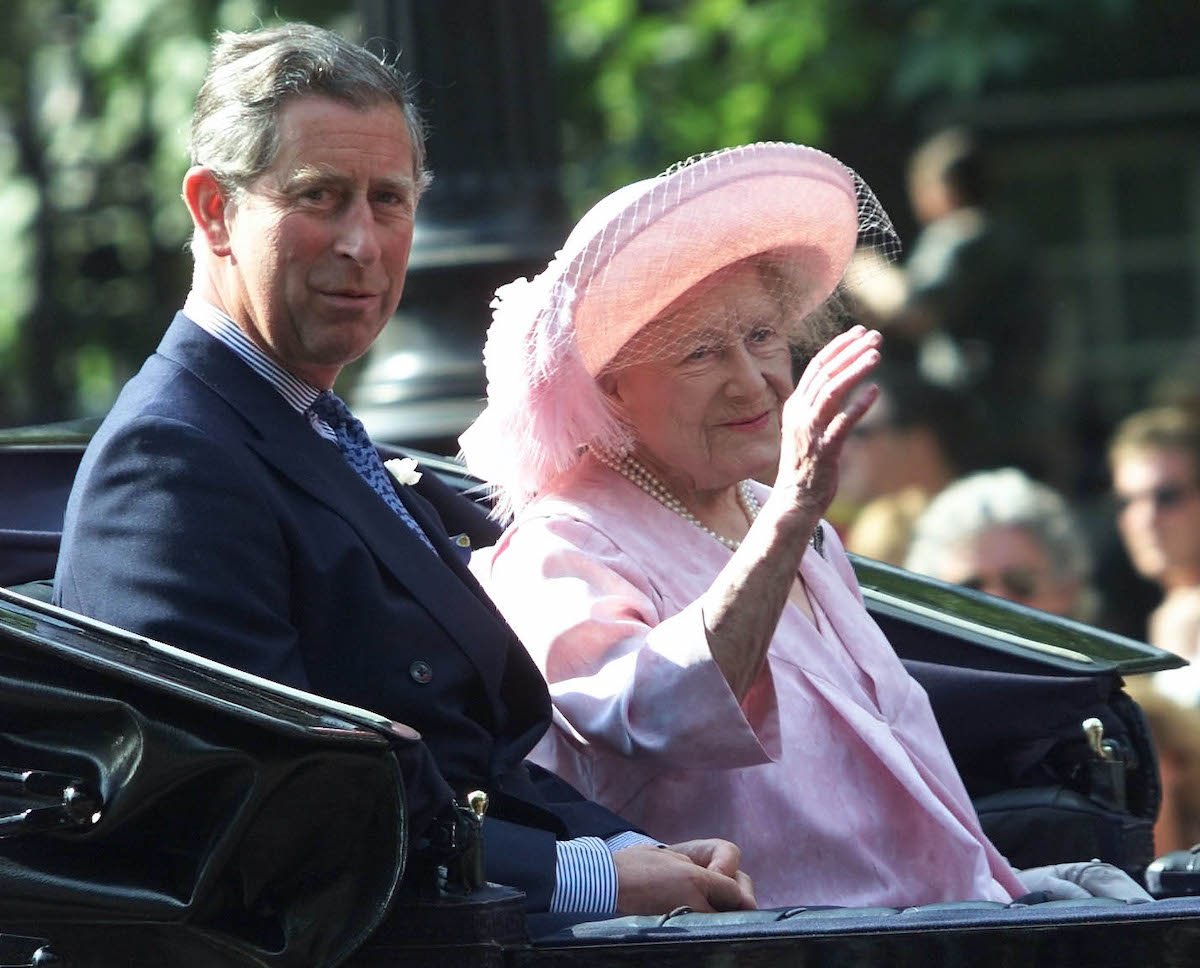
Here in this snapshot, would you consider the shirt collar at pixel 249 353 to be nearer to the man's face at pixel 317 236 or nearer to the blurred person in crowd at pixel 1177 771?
the man's face at pixel 317 236

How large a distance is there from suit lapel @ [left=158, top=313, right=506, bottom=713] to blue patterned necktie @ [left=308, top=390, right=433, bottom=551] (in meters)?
0.09

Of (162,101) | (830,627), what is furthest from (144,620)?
(162,101)

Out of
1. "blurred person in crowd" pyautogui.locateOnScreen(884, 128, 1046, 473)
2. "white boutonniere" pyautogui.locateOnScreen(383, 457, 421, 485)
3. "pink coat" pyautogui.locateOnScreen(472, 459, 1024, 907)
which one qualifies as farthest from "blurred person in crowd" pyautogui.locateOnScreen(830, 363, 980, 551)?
"white boutonniere" pyautogui.locateOnScreen(383, 457, 421, 485)

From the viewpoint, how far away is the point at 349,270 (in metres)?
2.75

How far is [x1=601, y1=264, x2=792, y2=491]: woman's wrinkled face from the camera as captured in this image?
309 cm

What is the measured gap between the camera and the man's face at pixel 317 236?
2.71 metres

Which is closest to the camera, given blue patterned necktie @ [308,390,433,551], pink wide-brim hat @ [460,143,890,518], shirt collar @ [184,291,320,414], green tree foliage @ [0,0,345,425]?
shirt collar @ [184,291,320,414]

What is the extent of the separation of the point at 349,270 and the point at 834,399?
0.59 metres

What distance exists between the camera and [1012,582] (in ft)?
16.1

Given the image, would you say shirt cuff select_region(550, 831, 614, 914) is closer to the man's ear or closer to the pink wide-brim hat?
the pink wide-brim hat

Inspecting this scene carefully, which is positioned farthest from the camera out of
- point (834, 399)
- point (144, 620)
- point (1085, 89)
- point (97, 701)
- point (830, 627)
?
point (1085, 89)

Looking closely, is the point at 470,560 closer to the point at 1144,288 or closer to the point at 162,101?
the point at 162,101

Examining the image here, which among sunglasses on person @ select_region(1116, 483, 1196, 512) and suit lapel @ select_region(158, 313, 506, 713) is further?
sunglasses on person @ select_region(1116, 483, 1196, 512)

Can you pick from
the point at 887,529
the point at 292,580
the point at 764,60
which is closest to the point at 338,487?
the point at 292,580
